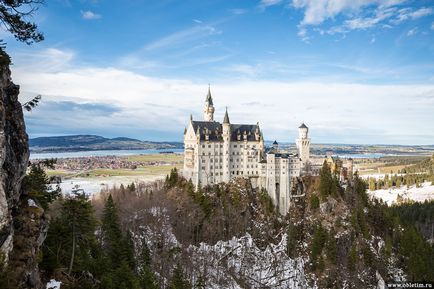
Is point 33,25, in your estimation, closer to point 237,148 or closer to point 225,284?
point 225,284

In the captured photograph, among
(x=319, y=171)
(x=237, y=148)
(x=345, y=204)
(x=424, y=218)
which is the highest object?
(x=237, y=148)

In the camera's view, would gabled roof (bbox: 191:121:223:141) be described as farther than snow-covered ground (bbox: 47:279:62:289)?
Yes

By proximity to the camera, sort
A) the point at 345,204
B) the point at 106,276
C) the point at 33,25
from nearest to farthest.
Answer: the point at 33,25, the point at 106,276, the point at 345,204

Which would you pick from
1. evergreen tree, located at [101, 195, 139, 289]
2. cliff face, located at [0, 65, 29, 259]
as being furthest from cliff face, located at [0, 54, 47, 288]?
evergreen tree, located at [101, 195, 139, 289]

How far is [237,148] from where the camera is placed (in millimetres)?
123188

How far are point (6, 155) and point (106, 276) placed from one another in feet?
62.0

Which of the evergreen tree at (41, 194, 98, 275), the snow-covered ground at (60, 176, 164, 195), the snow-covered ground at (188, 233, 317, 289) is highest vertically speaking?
the evergreen tree at (41, 194, 98, 275)

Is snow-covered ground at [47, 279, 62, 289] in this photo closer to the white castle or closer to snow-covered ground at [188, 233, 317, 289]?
snow-covered ground at [188, 233, 317, 289]

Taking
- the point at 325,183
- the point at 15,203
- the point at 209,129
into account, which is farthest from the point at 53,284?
the point at 325,183

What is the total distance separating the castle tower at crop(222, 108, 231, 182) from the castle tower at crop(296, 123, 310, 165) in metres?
24.3

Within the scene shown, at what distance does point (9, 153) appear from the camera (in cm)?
2802

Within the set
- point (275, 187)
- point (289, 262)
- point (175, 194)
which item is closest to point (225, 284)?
point (289, 262)

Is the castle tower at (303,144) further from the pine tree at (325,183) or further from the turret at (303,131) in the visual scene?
the pine tree at (325,183)

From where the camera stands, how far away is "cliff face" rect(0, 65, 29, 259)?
24.7 meters
